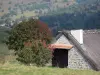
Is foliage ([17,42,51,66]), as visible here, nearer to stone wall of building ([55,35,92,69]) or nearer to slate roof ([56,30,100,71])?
slate roof ([56,30,100,71])

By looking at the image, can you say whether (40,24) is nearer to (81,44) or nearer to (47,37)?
(47,37)

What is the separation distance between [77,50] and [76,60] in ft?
3.83

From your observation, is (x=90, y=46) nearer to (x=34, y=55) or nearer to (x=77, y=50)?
(x=77, y=50)

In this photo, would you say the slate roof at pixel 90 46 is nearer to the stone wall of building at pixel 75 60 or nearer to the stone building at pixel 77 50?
the stone building at pixel 77 50

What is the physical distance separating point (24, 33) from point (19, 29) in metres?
1.28

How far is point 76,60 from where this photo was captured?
37.6 metres

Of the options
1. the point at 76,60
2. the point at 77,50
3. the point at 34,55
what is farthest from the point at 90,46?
the point at 34,55

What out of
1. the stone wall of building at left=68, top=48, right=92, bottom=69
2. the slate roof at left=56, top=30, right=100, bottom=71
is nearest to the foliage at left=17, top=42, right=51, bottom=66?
the slate roof at left=56, top=30, right=100, bottom=71

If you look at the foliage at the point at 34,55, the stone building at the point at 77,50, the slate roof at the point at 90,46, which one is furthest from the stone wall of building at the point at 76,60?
the foliage at the point at 34,55

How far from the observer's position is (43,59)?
27.1 metres

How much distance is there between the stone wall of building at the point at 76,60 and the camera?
3647 cm

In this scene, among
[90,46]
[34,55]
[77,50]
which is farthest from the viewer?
[90,46]

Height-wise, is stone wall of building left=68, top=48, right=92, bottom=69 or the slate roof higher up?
the slate roof

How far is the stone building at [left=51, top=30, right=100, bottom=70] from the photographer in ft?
119
